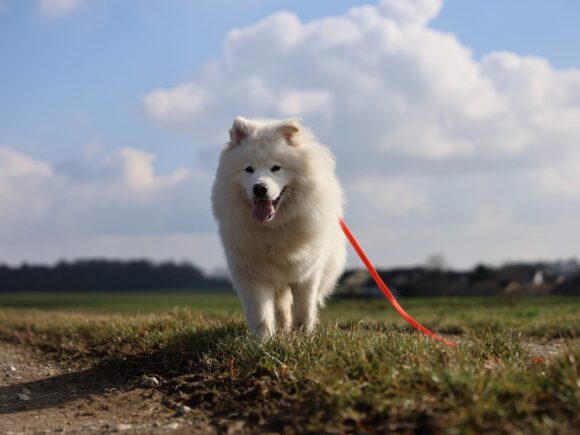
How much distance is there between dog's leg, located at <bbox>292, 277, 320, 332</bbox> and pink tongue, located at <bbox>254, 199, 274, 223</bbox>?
110 centimetres

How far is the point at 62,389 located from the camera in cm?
609

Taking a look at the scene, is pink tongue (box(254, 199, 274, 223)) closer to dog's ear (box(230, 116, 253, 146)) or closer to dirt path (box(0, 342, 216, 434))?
dog's ear (box(230, 116, 253, 146))

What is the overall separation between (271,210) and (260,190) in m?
0.28

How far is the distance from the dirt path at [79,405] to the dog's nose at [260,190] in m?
1.94

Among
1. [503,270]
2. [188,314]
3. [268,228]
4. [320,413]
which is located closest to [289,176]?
[268,228]

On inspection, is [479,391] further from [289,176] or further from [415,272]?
[415,272]

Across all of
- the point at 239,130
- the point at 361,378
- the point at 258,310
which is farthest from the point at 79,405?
the point at 239,130

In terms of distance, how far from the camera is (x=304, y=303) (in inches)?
252

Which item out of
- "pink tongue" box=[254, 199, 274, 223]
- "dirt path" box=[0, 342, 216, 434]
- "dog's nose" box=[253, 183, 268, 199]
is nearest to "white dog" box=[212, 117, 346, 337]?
"pink tongue" box=[254, 199, 274, 223]

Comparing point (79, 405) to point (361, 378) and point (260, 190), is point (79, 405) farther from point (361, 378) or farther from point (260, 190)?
point (361, 378)

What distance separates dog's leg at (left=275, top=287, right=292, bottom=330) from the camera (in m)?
6.50

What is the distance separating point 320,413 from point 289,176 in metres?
2.58

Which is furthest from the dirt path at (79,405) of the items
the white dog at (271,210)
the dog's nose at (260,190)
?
the dog's nose at (260,190)

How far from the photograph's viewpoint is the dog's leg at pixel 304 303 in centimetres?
636
